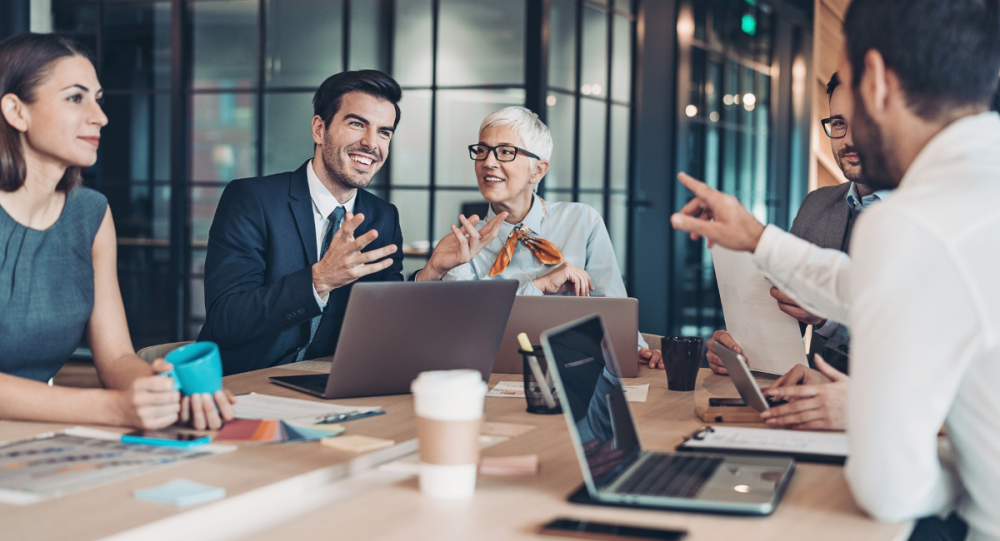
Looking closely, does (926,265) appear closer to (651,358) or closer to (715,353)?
(715,353)

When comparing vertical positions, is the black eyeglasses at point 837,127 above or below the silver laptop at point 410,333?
above

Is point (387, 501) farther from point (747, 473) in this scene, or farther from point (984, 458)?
point (984, 458)

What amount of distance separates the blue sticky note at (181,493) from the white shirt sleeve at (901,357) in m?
0.71

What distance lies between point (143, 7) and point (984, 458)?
6169 millimetres

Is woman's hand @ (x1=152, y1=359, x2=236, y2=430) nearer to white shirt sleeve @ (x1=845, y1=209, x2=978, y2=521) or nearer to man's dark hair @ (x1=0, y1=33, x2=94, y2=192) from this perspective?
man's dark hair @ (x1=0, y1=33, x2=94, y2=192)

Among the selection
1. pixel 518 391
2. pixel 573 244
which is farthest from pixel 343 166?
pixel 518 391

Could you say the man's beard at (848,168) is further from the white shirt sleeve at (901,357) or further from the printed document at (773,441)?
the white shirt sleeve at (901,357)

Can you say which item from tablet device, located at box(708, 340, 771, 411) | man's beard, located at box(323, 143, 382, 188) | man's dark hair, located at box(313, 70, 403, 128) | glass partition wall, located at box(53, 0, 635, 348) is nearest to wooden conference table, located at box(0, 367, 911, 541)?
tablet device, located at box(708, 340, 771, 411)

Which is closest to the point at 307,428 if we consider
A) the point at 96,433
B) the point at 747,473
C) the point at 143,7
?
the point at 96,433

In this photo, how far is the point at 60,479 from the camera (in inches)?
38.8

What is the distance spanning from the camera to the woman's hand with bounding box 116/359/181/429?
121cm

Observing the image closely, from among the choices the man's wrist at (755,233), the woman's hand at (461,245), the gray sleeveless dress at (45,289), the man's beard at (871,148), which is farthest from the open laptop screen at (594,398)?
the gray sleeveless dress at (45,289)

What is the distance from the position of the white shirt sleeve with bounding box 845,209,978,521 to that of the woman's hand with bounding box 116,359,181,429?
36.5 inches

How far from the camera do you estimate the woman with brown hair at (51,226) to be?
1594 millimetres
